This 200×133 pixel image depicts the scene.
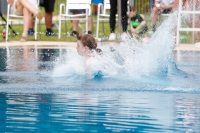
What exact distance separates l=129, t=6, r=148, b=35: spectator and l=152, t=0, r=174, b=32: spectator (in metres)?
0.90

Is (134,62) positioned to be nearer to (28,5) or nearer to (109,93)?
(109,93)

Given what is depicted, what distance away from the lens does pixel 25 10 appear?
16.8 m

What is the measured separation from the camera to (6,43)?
1634 centimetres

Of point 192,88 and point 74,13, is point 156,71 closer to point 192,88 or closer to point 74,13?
point 192,88

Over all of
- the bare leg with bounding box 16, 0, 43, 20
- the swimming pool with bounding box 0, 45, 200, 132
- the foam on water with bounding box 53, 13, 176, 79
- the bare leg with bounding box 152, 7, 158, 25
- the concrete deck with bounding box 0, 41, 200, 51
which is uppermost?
the bare leg with bounding box 16, 0, 43, 20

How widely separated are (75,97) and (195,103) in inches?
49.3

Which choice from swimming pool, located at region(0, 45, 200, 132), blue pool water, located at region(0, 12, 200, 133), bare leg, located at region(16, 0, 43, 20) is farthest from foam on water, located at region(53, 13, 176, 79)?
bare leg, located at region(16, 0, 43, 20)

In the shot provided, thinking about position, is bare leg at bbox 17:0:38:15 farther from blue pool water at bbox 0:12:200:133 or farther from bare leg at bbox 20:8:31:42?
blue pool water at bbox 0:12:200:133

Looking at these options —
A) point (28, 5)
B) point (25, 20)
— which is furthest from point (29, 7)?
point (25, 20)

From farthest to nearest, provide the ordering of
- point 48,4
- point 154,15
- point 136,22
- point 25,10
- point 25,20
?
point 136,22 → point 48,4 → point 154,15 → point 25,10 → point 25,20

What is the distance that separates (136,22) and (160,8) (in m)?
1.62

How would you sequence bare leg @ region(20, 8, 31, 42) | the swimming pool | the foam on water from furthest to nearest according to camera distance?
bare leg @ region(20, 8, 31, 42)
the foam on water
the swimming pool

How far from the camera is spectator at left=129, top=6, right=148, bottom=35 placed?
1881cm

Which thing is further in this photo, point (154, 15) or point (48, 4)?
point (48, 4)
